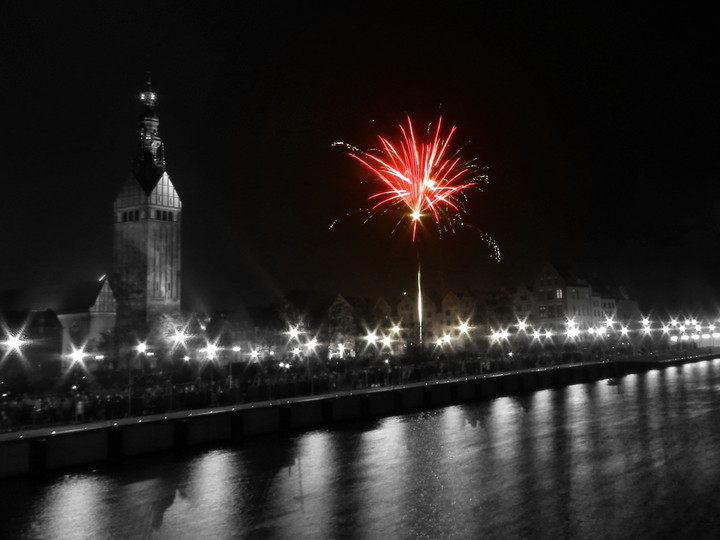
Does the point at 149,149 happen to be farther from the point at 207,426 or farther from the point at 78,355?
the point at 207,426

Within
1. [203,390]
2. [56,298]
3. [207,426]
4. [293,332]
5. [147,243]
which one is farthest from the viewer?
[56,298]

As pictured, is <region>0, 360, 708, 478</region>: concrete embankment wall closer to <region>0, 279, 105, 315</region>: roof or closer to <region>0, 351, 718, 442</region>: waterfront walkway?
<region>0, 351, 718, 442</region>: waterfront walkway

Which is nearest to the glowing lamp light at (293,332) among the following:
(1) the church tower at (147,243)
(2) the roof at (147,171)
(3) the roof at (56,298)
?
(1) the church tower at (147,243)

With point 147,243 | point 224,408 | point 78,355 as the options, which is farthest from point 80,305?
point 224,408

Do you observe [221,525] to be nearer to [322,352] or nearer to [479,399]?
[479,399]

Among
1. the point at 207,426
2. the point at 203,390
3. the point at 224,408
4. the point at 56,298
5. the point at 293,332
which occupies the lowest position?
the point at 207,426

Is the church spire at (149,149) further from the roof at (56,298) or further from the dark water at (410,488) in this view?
the dark water at (410,488)
